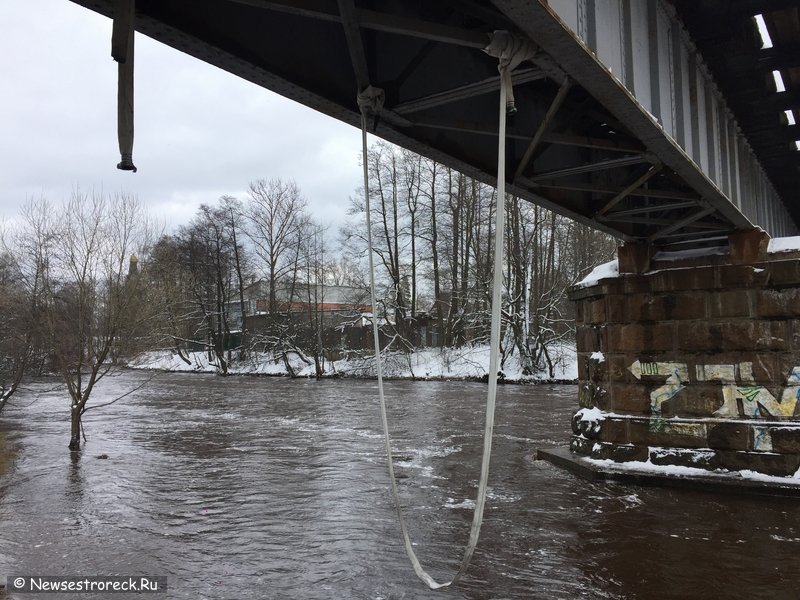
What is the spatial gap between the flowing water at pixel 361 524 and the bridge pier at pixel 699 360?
28.5 inches

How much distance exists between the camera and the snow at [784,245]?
878 centimetres

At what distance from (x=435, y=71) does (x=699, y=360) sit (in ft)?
20.9

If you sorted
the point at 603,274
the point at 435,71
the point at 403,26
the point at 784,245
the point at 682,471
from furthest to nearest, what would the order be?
1. the point at 603,274
2. the point at 784,245
3. the point at 682,471
4. the point at 435,71
5. the point at 403,26

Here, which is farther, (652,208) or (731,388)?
(731,388)

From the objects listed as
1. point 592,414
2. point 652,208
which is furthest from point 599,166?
point 592,414

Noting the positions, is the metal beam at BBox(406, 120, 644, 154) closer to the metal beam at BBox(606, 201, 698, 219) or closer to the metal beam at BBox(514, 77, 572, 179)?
the metal beam at BBox(514, 77, 572, 179)

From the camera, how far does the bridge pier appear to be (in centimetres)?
846

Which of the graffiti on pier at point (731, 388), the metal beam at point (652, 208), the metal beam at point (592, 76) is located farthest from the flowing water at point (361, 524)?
the metal beam at point (592, 76)

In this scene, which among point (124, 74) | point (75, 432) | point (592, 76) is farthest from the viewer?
point (75, 432)

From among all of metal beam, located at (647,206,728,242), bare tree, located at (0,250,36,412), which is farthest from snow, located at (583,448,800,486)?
bare tree, located at (0,250,36,412)

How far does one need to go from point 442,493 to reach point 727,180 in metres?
6.02

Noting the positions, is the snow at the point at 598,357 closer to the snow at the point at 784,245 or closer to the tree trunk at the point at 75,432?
the snow at the point at 784,245

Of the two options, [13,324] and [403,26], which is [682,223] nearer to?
[403,26]

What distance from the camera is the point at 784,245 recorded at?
29.5 feet
